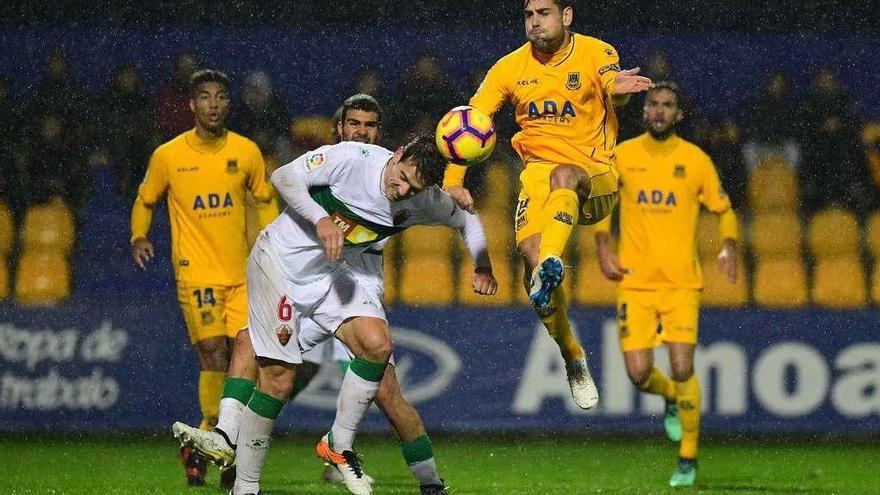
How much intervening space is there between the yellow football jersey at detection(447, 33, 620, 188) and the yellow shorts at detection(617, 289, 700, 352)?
221 cm

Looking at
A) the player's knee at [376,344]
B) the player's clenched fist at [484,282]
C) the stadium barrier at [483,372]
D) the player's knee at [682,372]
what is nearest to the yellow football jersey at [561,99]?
the player's clenched fist at [484,282]

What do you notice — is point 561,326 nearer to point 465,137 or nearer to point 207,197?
point 465,137

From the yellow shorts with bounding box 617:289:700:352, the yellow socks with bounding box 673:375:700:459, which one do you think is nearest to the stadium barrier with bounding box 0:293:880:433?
the yellow shorts with bounding box 617:289:700:352

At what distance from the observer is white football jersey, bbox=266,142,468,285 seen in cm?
746

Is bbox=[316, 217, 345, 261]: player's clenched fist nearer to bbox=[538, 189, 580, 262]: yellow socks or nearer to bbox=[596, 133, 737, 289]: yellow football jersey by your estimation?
bbox=[538, 189, 580, 262]: yellow socks

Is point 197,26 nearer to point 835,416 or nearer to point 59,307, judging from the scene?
point 59,307

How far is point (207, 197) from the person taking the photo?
991cm

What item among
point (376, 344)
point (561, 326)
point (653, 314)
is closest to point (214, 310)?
point (561, 326)

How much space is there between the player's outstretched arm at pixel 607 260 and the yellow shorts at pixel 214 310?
2267mm

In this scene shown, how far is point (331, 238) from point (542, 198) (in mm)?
1535

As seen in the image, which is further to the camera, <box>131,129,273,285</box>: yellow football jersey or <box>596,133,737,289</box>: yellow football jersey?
<box>596,133,737,289</box>: yellow football jersey

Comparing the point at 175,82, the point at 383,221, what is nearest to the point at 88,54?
the point at 175,82

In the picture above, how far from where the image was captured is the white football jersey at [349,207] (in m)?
7.46

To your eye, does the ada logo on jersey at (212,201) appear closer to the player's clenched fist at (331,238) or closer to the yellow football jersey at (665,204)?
the yellow football jersey at (665,204)
